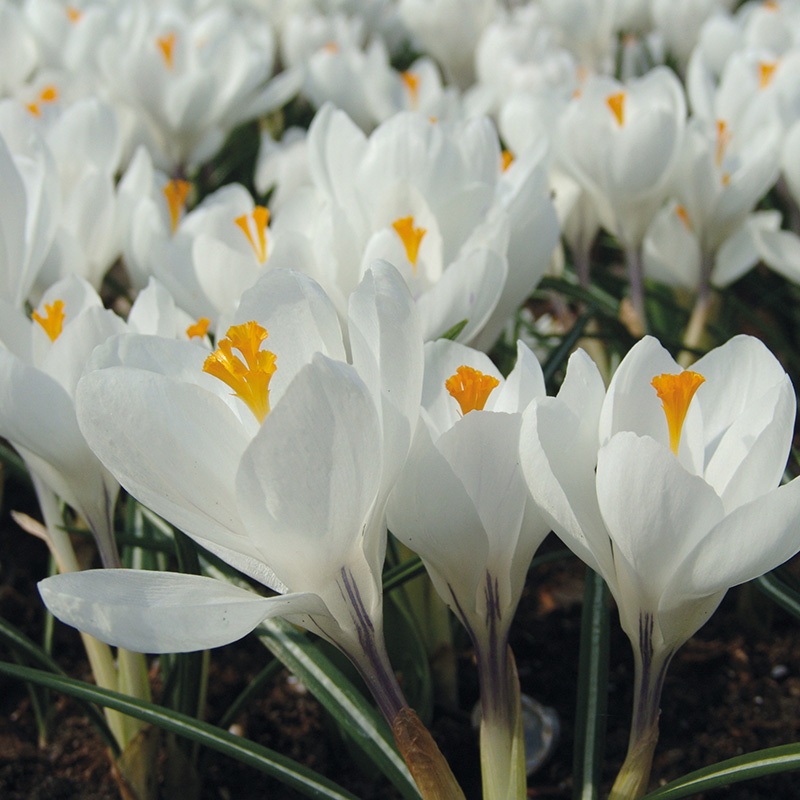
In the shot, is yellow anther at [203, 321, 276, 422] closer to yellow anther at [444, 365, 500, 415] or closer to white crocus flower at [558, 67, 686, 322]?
yellow anther at [444, 365, 500, 415]

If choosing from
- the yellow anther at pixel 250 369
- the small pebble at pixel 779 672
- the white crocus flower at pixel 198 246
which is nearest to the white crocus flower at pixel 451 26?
the white crocus flower at pixel 198 246

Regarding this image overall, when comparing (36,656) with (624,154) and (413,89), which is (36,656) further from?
(413,89)

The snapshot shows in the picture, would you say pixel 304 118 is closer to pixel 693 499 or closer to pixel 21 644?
pixel 21 644

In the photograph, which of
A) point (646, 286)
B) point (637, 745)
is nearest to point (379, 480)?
point (637, 745)

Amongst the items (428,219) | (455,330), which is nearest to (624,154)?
(428,219)

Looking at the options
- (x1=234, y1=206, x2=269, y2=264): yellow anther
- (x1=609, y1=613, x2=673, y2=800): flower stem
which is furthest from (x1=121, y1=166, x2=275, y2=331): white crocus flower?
(x1=609, y1=613, x2=673, y2=800): flower stem

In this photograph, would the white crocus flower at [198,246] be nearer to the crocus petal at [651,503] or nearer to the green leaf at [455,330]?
the green leaf at [455,330]

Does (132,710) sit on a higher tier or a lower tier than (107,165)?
lower

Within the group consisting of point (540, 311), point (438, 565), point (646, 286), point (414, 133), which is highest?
point (414, 133)
